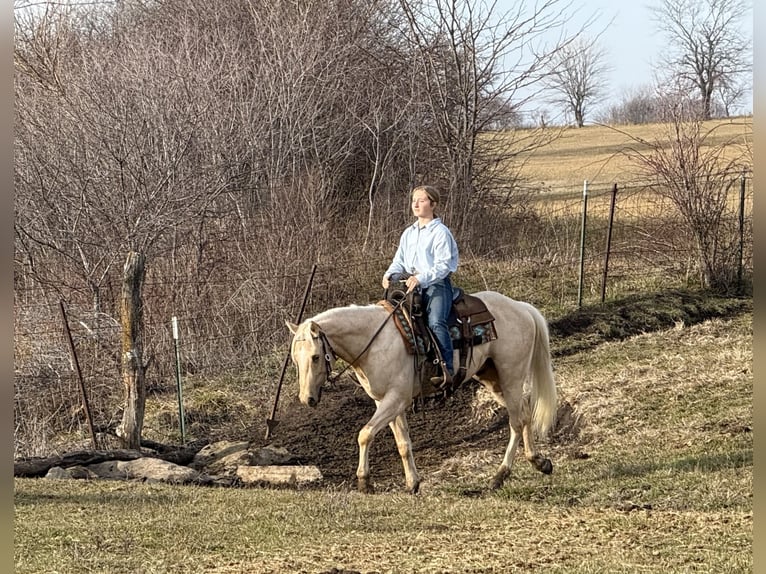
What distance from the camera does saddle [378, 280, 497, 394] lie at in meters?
8.64

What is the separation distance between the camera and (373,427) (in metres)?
8.43

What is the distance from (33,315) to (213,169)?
216 inches

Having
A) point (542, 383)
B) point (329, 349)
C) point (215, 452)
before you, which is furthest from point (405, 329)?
point (215, 452)

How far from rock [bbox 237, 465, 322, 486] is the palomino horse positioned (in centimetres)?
96

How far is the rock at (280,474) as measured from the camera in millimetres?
9688

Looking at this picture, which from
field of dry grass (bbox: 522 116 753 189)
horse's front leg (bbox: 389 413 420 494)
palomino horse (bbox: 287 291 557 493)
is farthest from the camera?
field of dry grass (bbox: 522 116 753 189)

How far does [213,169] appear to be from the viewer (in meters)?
18.4

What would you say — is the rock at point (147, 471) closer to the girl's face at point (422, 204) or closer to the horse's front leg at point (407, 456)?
the horse's front leg at point (407, 456)

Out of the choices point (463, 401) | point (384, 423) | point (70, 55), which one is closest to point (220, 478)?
point (384, 423)

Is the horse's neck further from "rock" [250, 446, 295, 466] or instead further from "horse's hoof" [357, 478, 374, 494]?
"rock" [250, 446, 295, 466]

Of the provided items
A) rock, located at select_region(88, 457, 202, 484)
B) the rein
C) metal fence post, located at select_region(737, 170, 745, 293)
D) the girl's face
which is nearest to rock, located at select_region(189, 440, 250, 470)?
rock, located at select_region(88, 457, 202, 484)

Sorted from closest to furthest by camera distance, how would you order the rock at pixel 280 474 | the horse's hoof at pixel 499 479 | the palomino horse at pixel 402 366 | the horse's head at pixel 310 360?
the horse's head at pixel 310 360 → the palomino horse at pixel 402 366 → the horse's hoof at pixel 499 479 → the rock at pixel 280 474

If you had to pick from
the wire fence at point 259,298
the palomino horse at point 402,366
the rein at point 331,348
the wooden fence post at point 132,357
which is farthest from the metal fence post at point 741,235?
the wooden fence post at point 132,357

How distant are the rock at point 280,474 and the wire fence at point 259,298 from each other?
8.88 ft
